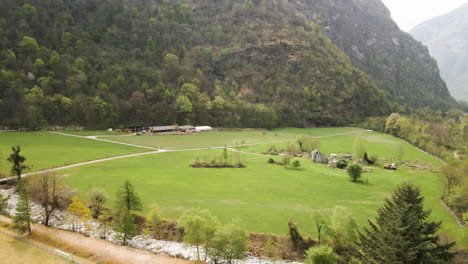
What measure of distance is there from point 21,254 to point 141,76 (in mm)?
126968

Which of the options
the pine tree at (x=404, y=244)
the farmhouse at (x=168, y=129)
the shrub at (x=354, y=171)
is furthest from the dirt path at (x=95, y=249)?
the farmhouse at (x=168, y=129)

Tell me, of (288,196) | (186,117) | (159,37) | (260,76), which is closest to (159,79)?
(186,117)

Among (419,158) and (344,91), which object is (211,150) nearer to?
(419,158)

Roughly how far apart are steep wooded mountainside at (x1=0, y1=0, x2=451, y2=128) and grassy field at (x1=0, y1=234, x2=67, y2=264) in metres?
82.2

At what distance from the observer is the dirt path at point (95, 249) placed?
1220 inches

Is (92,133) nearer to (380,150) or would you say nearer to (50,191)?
(50,191)

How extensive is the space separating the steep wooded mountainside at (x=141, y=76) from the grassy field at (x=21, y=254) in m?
82.2

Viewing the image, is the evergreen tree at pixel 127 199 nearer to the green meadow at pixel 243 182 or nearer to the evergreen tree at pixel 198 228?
the green meadow at pixel 243 182

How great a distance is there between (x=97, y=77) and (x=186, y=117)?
1793 inches

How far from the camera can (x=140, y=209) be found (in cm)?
3903

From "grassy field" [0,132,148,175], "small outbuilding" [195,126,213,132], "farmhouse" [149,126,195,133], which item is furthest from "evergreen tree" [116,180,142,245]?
"small outbuilding" [195,126,213,132]

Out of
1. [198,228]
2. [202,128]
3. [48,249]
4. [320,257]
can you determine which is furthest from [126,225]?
[202,128]

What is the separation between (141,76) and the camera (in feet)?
483

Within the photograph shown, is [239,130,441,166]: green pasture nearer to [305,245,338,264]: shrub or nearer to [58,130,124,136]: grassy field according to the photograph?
[58,130,124,136]: grassy field
